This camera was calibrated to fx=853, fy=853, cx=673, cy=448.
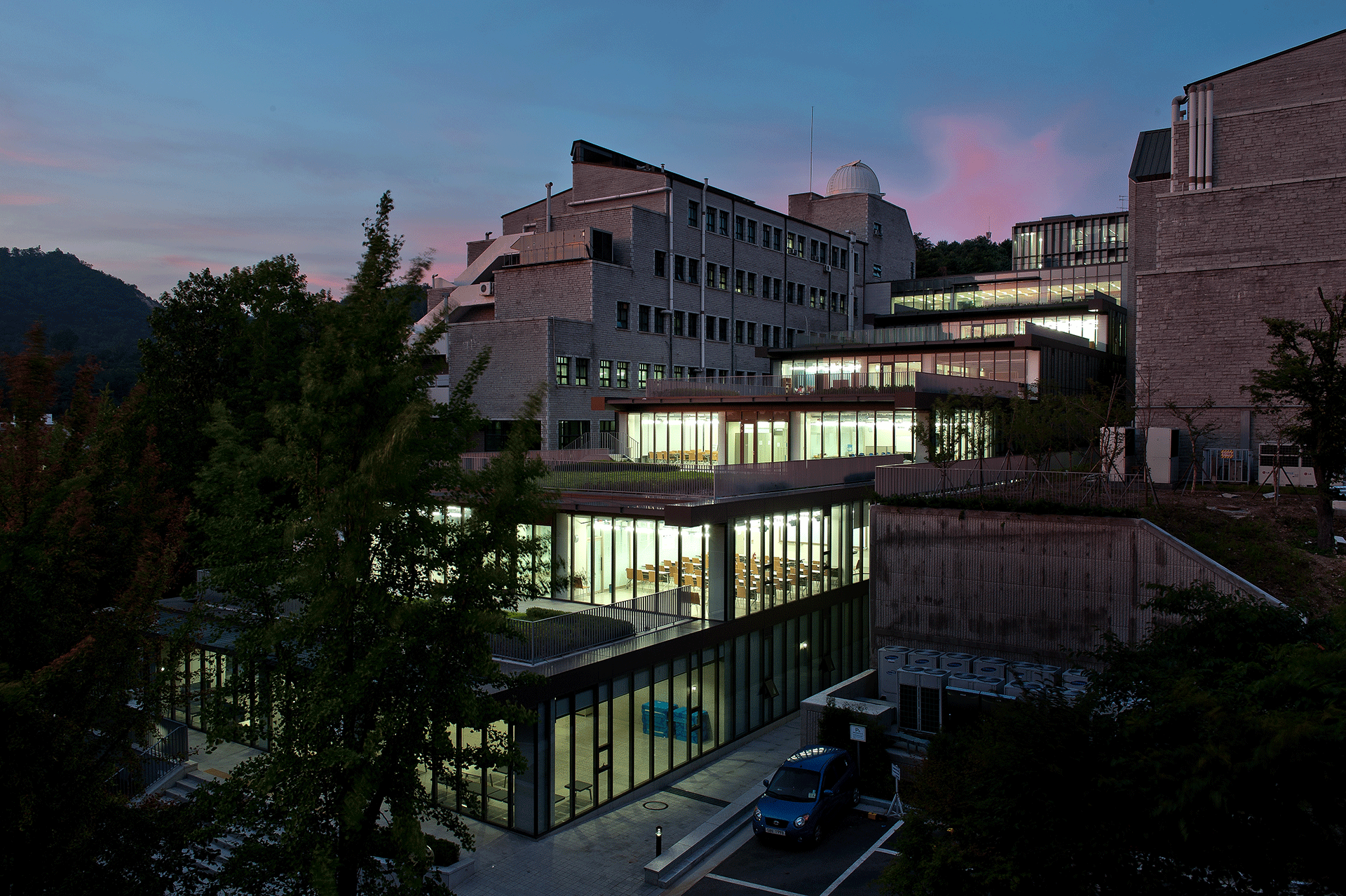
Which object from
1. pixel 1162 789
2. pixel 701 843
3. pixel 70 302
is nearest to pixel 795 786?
pixel 701 843

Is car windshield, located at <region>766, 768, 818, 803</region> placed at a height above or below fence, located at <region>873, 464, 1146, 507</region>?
below

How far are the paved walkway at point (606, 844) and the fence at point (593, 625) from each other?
3.81 meters

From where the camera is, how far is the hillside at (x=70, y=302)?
9188cm

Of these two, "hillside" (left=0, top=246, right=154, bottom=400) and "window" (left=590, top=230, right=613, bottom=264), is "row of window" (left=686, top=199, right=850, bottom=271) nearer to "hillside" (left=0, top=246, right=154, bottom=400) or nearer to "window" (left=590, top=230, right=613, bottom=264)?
"window" (left=590, top=230, right=613, bottom=264)

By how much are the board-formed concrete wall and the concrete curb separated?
6.69 metres

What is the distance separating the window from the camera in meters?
50.2

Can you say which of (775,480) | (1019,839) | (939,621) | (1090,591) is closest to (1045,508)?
(1090,591)

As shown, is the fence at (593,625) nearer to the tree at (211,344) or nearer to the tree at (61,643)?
the tree at (61,643)

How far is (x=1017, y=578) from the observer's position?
21.9 metres

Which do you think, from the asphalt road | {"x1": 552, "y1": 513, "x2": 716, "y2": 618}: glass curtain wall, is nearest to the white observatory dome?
{"x1": 552, "y1": 513, "x2": 716, "y2": 618}: glass curtain wall

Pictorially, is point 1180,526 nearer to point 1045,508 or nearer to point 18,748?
point 1045,508

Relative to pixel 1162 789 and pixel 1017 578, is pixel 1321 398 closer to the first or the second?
pixel 1017 578

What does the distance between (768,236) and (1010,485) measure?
41422 mm

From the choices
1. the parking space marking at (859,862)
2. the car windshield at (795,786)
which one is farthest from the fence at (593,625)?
the parking space marking at (859,862)
